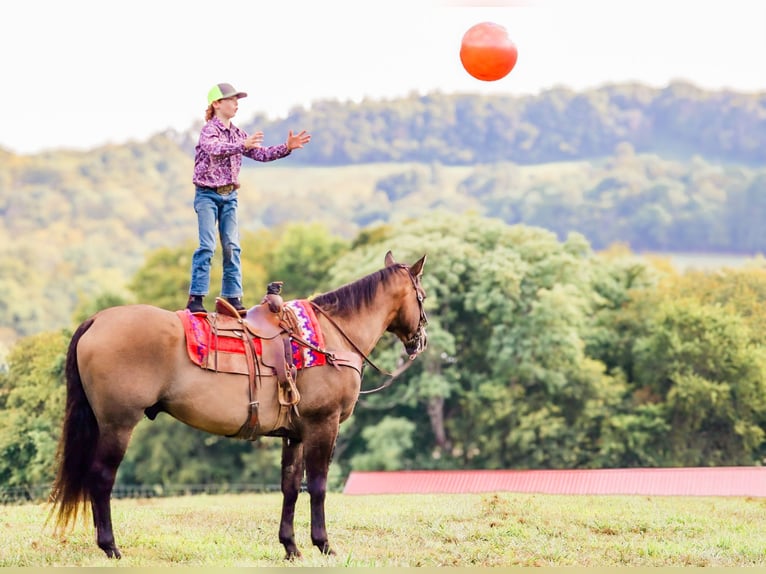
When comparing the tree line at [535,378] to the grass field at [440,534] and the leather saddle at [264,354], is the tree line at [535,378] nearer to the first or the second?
the grass field at [440,534]

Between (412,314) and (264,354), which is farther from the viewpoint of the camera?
(412,314)

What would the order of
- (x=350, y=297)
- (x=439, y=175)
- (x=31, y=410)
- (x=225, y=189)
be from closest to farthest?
1. (x=225, y=189)
2. (x=350, y=297)
3. (x=31, y=410)
4. (x=439, y=175)

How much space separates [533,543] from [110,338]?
492 centimetres

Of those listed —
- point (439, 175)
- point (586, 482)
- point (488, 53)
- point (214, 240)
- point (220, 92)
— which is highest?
point (488, 53)

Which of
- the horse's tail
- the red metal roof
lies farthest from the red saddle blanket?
the red metal roof

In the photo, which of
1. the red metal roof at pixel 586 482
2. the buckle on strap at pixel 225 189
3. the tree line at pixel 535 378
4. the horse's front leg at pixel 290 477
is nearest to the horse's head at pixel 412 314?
the horse's front leg at pixel 290 477

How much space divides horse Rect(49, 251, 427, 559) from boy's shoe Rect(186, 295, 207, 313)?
33 cm

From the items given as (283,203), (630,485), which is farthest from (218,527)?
(283,203)

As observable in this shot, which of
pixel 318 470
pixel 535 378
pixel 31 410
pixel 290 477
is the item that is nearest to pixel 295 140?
pixel 318 470

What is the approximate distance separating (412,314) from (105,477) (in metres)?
3.61

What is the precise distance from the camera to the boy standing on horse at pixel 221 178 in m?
12.3

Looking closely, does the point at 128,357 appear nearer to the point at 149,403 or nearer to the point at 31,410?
the point at 149,403

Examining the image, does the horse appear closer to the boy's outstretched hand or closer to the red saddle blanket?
the red saddle blanket

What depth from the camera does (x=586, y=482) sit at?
21.4 meters
